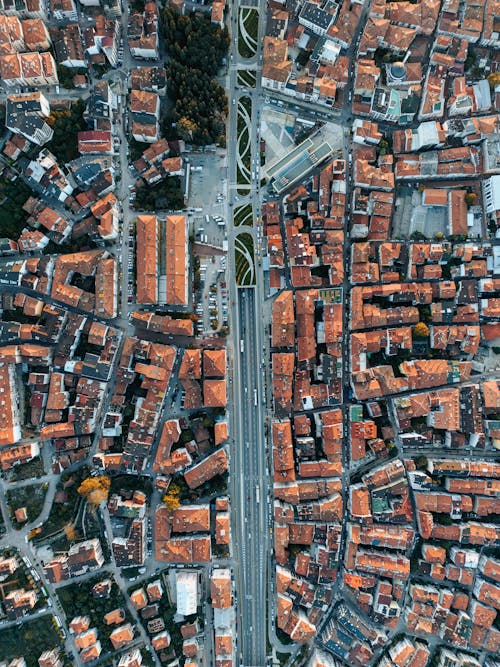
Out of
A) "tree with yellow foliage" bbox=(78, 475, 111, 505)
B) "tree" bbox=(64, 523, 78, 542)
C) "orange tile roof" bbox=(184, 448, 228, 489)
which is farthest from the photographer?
"orange tile roof" bbox=(184, 448, 228, 489)

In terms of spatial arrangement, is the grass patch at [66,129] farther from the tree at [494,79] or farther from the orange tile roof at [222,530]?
the tree at [494,79]

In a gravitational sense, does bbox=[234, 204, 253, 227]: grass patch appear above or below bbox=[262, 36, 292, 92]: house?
below

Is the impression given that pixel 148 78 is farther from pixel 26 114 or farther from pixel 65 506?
pixel 65 506

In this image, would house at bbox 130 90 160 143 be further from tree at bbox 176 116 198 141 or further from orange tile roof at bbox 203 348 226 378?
orange tile roof at bbox 203 348 226 378

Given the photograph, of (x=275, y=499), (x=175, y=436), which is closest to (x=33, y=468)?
(x=175, y=436)

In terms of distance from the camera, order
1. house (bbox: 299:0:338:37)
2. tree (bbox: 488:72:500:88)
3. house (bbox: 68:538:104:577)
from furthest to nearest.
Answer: tree (bbox: 488:72:500:88), house (bbox: 299:0:338:37), house (bbox: 68:538:104:577)

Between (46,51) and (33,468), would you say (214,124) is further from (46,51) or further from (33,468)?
(33,468)

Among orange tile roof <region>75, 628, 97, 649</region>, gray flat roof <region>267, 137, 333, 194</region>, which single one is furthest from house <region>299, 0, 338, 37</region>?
orange tile roof <region>75, 628, 97, 649</region>
